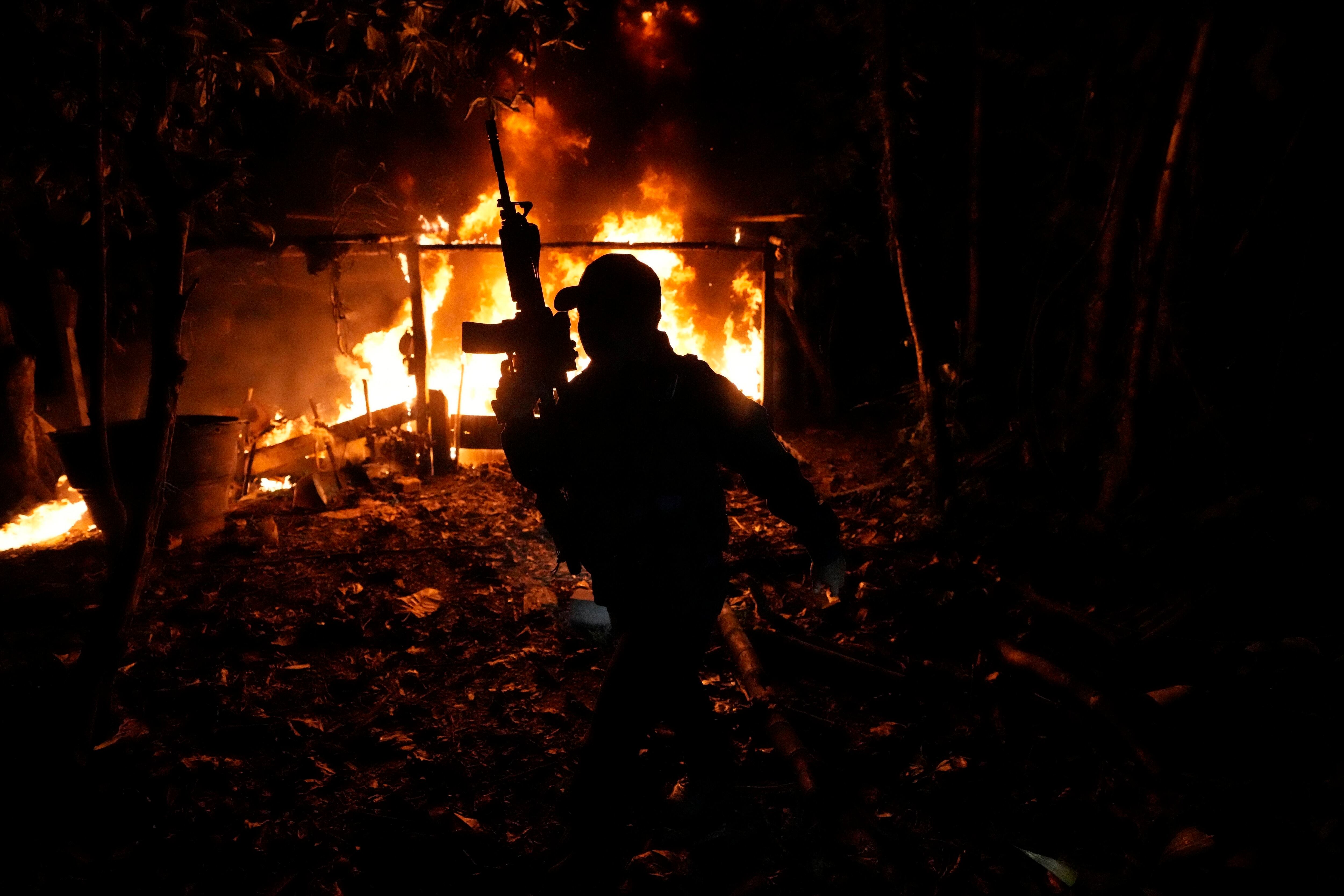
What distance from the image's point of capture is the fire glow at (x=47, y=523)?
7.77 metres

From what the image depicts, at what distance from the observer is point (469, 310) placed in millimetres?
14578

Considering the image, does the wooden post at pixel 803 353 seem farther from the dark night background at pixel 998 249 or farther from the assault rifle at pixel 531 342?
the assault rifle at pixel 531 342

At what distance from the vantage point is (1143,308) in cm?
514

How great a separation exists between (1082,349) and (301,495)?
8.97m

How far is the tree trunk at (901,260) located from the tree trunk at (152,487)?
5.48m

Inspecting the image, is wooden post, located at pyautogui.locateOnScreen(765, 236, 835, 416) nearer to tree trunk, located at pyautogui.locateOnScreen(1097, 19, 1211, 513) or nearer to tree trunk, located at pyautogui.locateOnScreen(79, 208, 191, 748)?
tree trunk, located at pyautogui.locateOnScreen(1097, 19, 1211, 513)

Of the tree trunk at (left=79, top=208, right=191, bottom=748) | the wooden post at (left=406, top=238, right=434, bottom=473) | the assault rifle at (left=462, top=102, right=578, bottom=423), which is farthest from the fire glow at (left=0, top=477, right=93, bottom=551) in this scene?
the assault rifle at (left=462, top=102, right=578, bottom=423)

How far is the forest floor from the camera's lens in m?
2.82

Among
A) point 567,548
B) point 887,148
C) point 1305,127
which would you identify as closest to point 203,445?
point 567,548

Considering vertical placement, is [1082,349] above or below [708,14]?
below

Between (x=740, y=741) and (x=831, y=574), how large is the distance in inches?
55.9

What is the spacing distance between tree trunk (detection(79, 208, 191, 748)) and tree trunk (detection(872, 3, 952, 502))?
5.48 m

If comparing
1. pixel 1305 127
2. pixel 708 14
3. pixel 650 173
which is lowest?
pixel 1305 127

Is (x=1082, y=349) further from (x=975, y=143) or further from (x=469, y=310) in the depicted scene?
(x=469, y=310)
